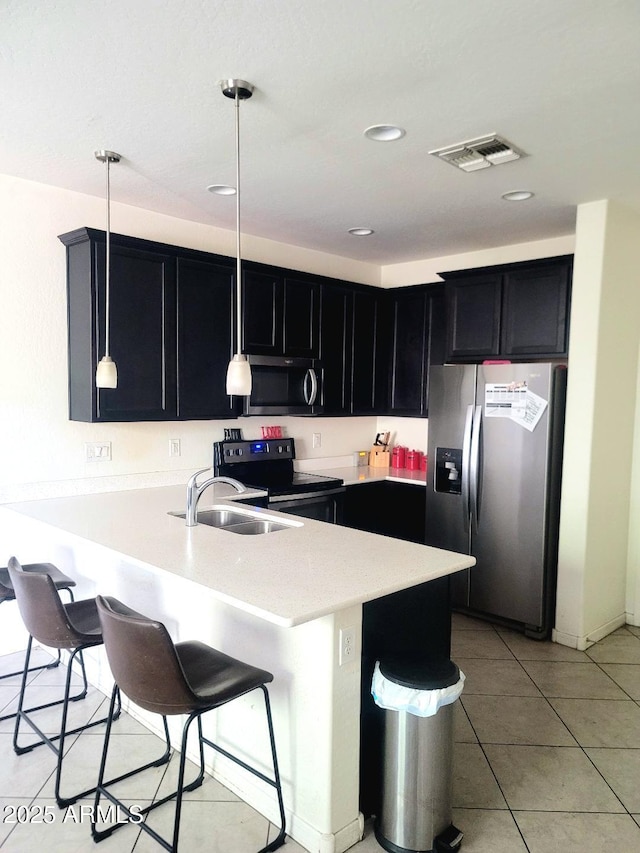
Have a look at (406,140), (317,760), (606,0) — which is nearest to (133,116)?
(406,140)

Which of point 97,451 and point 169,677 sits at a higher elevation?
point 97,451

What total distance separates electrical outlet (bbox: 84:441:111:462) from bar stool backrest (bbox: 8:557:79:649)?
4.52 feet

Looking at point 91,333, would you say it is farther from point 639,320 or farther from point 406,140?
point 639,320

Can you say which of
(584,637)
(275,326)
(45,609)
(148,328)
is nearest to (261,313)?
(275,326)

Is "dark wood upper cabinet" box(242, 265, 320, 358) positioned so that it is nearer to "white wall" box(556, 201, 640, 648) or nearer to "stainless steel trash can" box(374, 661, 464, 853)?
"white wall" box(556, 201, 640, 648)

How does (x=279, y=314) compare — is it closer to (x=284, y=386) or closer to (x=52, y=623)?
(x=284, y=386)

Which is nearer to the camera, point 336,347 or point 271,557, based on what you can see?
point 271,557

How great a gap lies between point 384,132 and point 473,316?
6.62 ft

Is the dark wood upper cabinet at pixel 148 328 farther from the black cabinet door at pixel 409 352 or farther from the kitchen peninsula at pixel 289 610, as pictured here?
the black cabinet door at pixel 409 352

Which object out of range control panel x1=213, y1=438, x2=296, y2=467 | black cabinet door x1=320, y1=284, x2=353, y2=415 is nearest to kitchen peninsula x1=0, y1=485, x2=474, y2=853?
range control panel x1=213, y1=438, x2=296, y2=467

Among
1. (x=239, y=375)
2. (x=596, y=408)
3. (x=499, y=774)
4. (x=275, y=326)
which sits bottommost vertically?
(x=499, y=774)

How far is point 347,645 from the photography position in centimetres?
196

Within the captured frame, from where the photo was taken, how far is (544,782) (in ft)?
7.90

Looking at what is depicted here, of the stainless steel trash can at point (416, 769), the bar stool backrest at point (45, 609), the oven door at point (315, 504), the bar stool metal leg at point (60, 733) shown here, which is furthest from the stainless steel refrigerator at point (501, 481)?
the bar stool backrest at point (45, 609)
